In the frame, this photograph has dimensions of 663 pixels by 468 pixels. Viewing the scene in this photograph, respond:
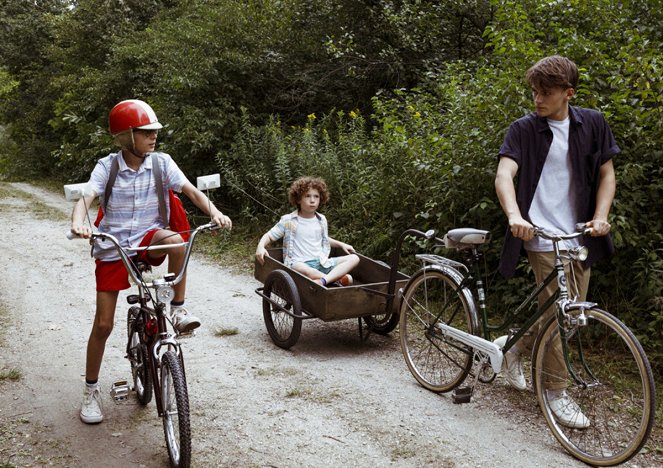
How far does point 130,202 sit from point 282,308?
1855 mm

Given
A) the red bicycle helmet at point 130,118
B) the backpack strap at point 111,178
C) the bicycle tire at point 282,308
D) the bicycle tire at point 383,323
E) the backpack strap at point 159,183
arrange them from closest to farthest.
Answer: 1. the red bicycle helmet at point 130,118
2. the backpack strap at point 111,178
3. the backpack strap at point 159,183
4. the bicycle tire at point 282,308
5. the bicycle tire at point 383,323

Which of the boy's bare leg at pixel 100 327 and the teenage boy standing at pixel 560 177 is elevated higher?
the teenage boy standing at pixel 560 177

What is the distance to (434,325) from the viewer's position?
4.77 metres

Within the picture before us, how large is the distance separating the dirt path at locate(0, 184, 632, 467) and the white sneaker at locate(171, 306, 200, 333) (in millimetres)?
742

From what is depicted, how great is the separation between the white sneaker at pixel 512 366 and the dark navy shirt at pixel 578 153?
2.42ft

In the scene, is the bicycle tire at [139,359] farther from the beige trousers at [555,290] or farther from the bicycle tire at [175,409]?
the beige trousers at [555,290]

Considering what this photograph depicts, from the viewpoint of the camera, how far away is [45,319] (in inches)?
259

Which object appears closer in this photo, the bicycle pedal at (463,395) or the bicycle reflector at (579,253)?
the bicycle reflector at (579,253)

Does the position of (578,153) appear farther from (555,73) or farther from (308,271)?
(308,271)

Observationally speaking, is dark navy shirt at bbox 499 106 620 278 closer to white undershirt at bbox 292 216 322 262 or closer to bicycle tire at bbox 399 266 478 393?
bicycle tire at bbox 399 266 478 393

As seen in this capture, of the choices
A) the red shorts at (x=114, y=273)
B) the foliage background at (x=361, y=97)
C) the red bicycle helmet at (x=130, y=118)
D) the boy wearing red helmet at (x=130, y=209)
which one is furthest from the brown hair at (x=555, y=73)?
the red shorts at (x=114, y=273)

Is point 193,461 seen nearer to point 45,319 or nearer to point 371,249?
point 45,319

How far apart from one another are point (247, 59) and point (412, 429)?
29.8ft

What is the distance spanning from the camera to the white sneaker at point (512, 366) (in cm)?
435
